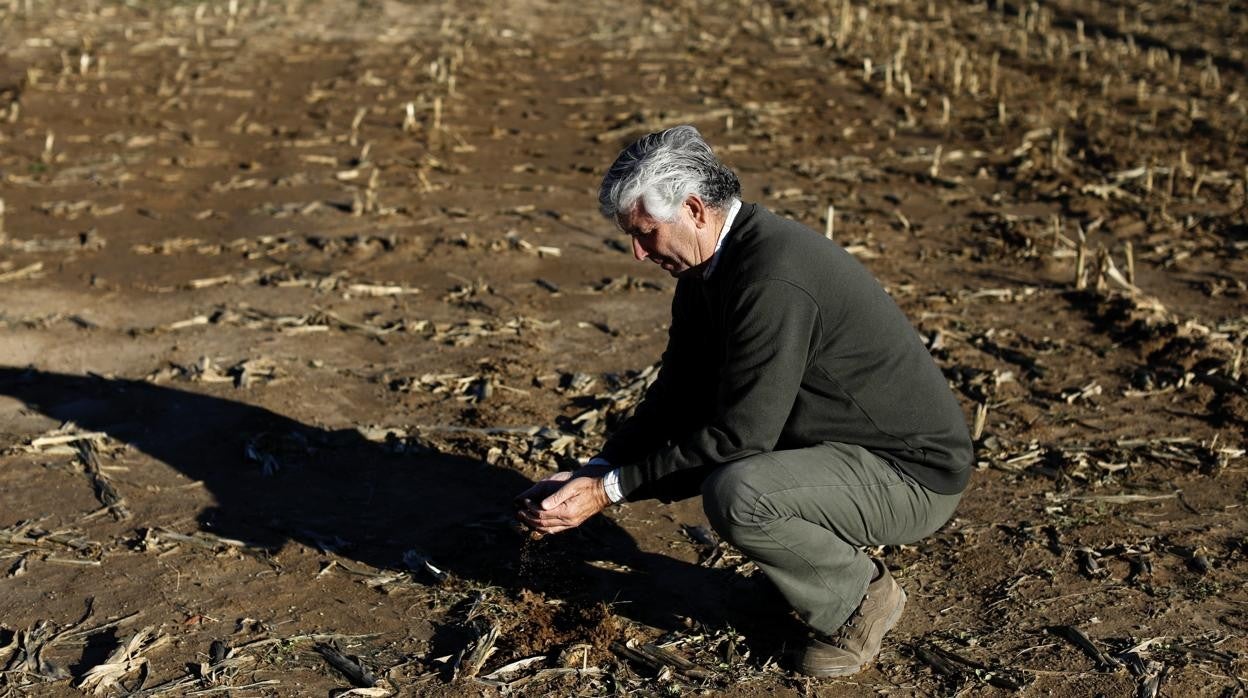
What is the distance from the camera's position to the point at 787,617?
4.40m

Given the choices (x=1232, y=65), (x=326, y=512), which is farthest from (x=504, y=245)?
(x=1232, y=65)

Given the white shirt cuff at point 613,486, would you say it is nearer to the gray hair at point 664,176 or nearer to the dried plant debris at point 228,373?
the gray hair at point 664,176

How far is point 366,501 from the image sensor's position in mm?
5285

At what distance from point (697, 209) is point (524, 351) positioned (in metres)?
3.09

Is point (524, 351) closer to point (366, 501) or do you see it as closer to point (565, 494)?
point (366, 501)

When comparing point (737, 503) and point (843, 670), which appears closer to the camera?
point (737, 503)

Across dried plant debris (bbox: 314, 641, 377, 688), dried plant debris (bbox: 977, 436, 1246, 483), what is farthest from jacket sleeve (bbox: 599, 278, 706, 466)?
dried plant debris (bbox: 977, 436, 1246, 483)

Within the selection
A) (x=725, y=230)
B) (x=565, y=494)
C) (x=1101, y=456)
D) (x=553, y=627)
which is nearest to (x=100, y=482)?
(x=553, y=627)

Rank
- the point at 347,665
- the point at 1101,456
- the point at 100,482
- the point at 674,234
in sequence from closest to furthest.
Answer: the point at 674,234 < the point at 347,665 < the point at 100,482 < the point at 1101,456

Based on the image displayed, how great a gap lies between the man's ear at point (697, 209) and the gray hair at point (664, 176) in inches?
0.6

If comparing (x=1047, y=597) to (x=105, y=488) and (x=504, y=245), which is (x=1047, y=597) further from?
(x=504, y=245)

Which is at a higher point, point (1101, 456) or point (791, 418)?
point (791, 418)

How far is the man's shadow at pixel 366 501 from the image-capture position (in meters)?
4.64

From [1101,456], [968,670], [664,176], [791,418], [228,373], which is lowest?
[228,373]
